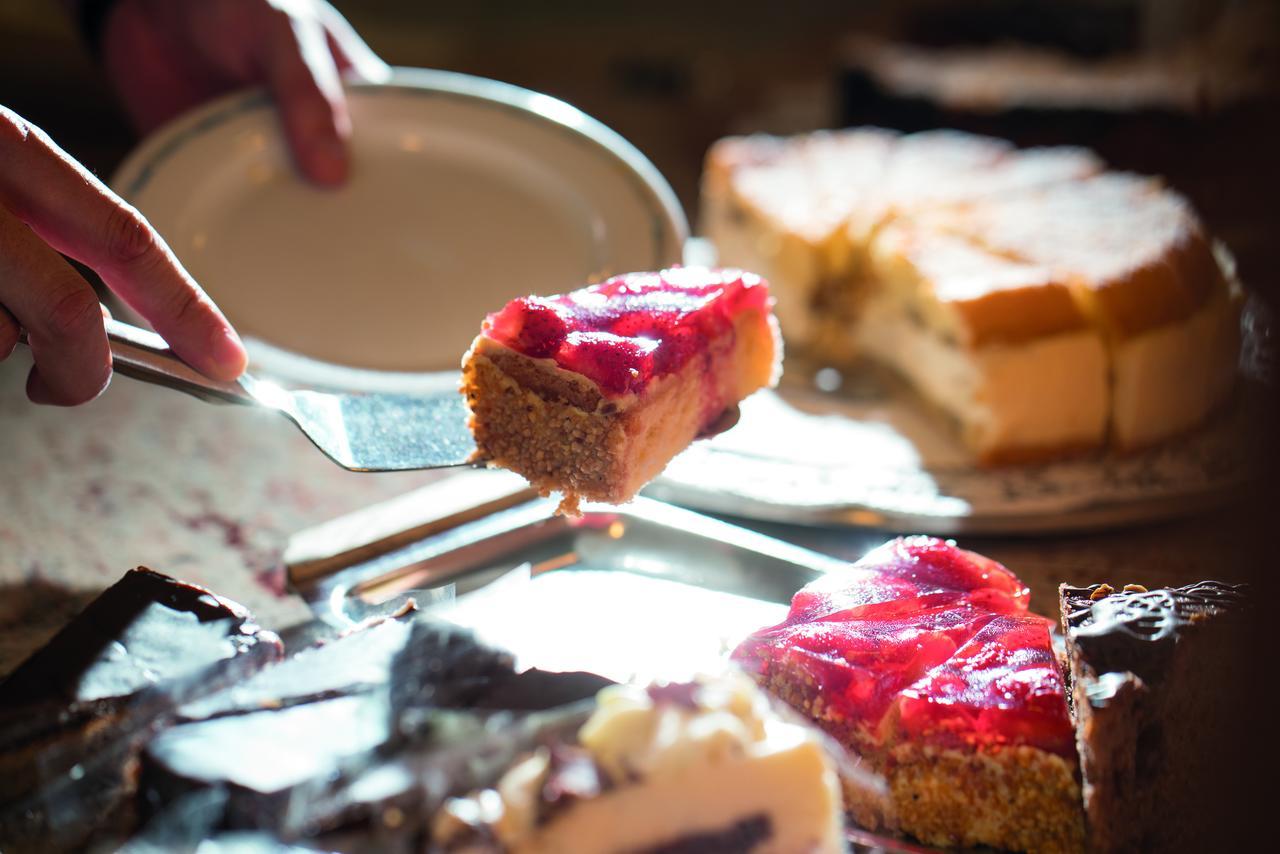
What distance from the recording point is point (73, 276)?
5.20 feet

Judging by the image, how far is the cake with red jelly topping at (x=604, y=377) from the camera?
165 centimetres

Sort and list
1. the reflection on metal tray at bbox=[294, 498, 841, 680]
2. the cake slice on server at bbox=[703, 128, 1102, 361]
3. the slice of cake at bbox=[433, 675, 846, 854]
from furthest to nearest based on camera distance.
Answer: the cake slice on server at bbox=[703, 128, 1102, 361] < the reflection on metal tray at bbox=[294, 498, 841, 680] < the slice of cake at bbox=[433, 675, 846, 854]

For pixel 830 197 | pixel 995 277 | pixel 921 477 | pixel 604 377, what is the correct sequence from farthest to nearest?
pixel 830 197, pixel 995 277, pixel 921 477, pixel 604 377

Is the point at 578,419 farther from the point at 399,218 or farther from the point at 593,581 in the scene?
the point at 399,218

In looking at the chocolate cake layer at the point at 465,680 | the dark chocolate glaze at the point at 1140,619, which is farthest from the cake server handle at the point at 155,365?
the dark chocolate glaze at the point at 1140,619

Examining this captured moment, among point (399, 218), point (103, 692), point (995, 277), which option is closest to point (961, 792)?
point (103, 692)

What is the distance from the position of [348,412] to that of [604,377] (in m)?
0.47

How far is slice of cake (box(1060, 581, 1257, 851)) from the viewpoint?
1.37 metres

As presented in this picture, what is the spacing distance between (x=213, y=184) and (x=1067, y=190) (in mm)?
2063

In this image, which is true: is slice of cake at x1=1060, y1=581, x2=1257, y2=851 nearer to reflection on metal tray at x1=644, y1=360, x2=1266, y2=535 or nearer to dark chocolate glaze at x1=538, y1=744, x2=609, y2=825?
dark chocolate glaze at x1=538, y1=744, x2=609, y2=825

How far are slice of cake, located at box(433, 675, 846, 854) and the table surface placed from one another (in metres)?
1.01

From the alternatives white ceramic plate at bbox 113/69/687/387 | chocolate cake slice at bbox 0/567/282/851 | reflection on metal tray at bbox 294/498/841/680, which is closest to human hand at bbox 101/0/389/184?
white ceramic plate at bbox 113/69/687/387

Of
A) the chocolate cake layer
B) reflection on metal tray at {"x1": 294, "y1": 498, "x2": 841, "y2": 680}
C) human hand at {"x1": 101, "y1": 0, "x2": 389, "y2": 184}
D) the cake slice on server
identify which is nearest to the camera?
the chocolate cake layer

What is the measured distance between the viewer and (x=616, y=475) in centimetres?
168
